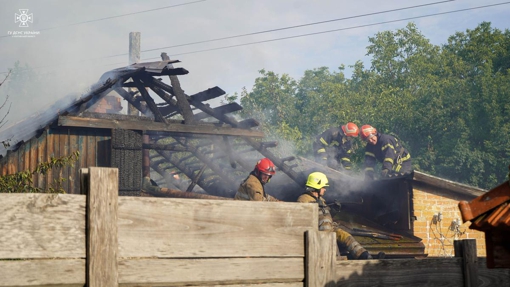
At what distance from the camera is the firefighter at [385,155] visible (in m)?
14.2

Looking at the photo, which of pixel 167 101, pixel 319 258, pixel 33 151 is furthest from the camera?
pixel 167 101

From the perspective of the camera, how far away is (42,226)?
11.2 ft

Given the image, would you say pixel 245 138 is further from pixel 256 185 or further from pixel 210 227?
pixel 210 227

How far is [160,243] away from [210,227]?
372 millimetres

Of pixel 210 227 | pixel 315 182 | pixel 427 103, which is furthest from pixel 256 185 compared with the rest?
pixel 427 103

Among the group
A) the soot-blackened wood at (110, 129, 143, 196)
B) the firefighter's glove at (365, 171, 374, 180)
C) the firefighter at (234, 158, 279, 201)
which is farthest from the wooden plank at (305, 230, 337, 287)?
the firefighter's glove at (365, 171, 374, 180)

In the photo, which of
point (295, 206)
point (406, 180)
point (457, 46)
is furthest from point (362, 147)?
point (295, 206)

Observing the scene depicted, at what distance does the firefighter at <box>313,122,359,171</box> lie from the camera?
49.1 feet

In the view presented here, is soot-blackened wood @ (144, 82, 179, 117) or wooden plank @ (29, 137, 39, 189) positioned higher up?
soot-blackened wood @ (144, 82, 179, 117)

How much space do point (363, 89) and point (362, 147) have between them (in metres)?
17.7

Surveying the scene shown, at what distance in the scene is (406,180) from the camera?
13391 millimetres

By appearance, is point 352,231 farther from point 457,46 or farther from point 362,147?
point 457,46

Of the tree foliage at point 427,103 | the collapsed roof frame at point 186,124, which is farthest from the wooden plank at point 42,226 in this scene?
the tree foliage at point 427,103

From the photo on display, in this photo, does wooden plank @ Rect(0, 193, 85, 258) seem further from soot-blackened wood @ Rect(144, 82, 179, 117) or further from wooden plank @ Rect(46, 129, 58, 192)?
soot-blackened wood @ Rect(144, 82, 179, 117)
